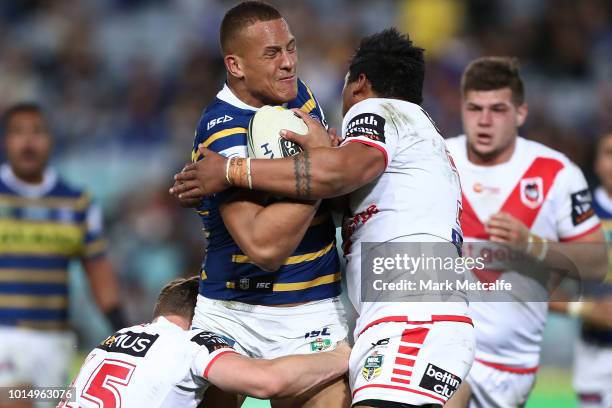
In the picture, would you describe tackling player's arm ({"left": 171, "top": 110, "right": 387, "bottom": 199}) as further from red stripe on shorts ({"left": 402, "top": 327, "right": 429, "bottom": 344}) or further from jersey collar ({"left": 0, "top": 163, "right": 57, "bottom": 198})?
jersey collar ({"left": 0, "top": 163, "right": 57, "bottom": 198})

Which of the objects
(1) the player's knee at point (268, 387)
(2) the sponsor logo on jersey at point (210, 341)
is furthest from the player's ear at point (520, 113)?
(1) the player's knee at point (268, 387)

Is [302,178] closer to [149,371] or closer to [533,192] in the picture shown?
[149,371]

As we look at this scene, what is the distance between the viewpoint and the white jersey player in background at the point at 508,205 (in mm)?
6570

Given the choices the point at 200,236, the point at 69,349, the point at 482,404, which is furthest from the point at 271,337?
the point at 200,236

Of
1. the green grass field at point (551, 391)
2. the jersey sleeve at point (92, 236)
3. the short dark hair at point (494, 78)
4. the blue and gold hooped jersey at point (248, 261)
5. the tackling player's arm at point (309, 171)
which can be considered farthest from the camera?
the green grass field at point (551, 391)

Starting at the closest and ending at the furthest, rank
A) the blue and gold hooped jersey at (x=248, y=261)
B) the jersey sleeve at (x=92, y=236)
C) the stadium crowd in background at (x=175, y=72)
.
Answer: the blue and gold hooped jersey at (x=248, y=261) < the jersey sleeve at (x=92, y=236) < the stadium crowd in background at (x=175, y=72)

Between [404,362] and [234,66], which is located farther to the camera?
[234,66]

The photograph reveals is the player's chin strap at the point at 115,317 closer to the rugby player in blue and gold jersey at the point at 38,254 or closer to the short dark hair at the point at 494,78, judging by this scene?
the rugby player in blue and gold jersey at the point at 38,254

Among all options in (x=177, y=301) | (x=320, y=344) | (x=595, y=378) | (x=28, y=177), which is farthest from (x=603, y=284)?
(x=28, y=177)

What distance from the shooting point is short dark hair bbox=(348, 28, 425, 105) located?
5180 millimetres

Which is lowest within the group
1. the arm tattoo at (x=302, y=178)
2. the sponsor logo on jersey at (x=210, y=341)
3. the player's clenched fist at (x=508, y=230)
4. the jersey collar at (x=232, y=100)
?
the sponsor logo on jersey at (x=210, y=341)

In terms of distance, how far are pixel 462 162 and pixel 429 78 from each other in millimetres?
5627

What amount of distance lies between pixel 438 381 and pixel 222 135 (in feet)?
4.95

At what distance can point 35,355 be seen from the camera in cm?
796
